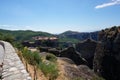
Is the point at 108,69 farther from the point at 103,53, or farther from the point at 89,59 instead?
the point at 89,59

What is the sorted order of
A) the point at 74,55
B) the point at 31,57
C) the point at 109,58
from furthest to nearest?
the point at 74,55 < the point at 109,58 < the point at 31,57

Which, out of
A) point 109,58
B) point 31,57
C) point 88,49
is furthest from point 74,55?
point 31,57

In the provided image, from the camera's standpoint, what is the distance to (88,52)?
55219mm

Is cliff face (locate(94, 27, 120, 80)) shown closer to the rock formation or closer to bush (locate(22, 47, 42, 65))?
the rock formation

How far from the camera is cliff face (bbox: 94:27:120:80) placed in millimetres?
31547

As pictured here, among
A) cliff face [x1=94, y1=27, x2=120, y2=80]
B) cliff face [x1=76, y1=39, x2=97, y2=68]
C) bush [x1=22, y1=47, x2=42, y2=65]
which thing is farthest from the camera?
cliff face [x1=76, y1=39, x2=97, y2=68]

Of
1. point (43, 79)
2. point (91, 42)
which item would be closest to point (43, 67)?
point (43, 79)

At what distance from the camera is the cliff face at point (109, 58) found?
104ft

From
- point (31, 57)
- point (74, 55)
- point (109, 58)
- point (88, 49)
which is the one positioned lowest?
point (88, 49)

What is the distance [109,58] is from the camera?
33375 mm

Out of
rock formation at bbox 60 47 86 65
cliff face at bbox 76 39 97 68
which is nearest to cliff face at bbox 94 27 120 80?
rock formation at bbox 60 47 86 65

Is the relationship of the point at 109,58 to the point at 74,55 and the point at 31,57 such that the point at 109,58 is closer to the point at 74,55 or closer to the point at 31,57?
the point at 74,55

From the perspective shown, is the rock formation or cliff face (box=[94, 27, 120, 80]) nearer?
cliff face (box=[94, 27, 120, 80])

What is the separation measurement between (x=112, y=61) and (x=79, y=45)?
82.1 feet
